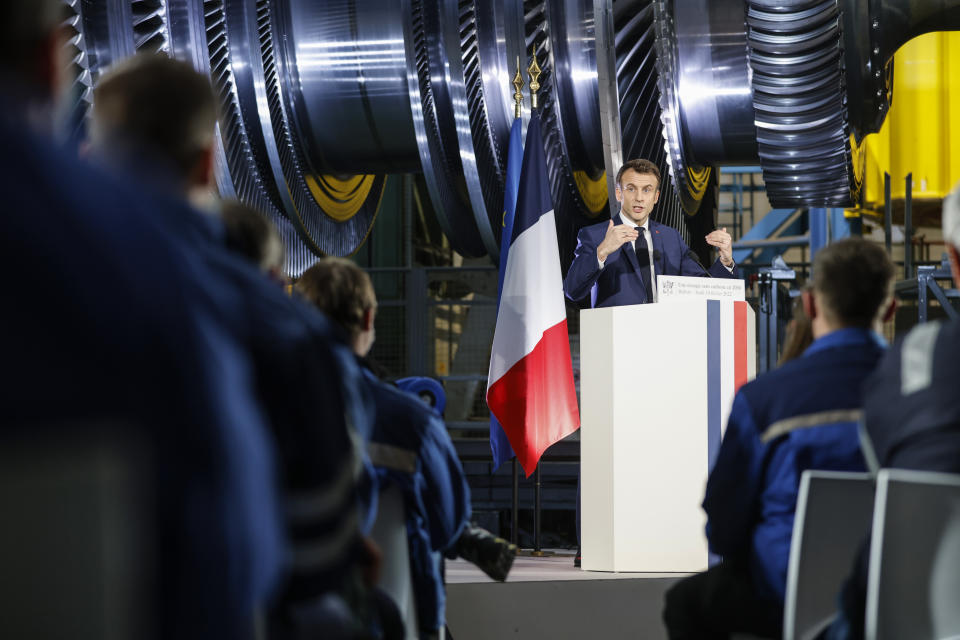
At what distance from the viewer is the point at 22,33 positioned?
698mm

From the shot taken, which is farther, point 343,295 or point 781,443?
point 343,295

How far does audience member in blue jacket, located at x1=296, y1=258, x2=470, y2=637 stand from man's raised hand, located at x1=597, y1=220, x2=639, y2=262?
1468mm

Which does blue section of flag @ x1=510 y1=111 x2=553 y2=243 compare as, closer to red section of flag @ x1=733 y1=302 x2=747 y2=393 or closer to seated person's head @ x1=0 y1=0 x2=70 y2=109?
red section of flag @ x1=733 y1=302 x2=747 y2=393

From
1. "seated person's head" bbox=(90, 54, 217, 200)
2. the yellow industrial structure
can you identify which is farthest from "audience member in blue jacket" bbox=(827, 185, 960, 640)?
the yellow industrial structure

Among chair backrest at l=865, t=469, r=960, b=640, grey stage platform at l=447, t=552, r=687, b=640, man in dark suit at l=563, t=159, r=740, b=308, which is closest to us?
chair backrest at l=865, t=469, r=960, b=640

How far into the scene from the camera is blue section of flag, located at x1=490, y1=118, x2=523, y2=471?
3799 mm

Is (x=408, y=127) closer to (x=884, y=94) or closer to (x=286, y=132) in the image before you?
(x=286, y=132)

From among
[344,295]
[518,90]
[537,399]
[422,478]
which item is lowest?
[422,478]

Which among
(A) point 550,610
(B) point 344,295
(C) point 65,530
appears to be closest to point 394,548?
(B) point 344,295

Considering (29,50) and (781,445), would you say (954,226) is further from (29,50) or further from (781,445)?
(29,50)

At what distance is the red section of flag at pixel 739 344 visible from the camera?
9.98 ft

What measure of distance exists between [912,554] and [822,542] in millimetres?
179

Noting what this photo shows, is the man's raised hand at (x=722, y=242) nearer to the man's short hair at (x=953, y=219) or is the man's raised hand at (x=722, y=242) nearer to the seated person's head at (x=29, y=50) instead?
the man's short hair at (x=953, y=219)

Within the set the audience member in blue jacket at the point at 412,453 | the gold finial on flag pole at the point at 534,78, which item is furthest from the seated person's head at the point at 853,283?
the gold finial on flag pole at the point at 534,78
